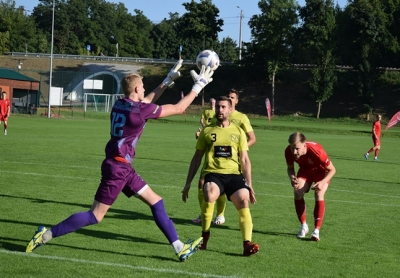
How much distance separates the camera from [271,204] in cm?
1238

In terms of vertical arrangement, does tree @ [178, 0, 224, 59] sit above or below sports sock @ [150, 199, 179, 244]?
above

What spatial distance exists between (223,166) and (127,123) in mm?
1667

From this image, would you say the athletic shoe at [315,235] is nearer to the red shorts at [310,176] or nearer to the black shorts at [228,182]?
the red shorts at [310,176]

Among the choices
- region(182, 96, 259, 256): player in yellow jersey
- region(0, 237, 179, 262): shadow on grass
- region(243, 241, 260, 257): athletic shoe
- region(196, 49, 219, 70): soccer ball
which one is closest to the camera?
region(0, 237, 179, 262): shadow on grass

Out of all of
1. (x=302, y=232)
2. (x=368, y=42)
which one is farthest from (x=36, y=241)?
(x=368, y=42)

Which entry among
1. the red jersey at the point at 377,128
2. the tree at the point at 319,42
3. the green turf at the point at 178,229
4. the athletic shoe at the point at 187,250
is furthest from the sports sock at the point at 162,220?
the tree at the point at 319,42

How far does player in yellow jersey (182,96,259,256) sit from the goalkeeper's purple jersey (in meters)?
1.28

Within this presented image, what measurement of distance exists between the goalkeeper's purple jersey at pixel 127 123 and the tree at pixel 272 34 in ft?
221

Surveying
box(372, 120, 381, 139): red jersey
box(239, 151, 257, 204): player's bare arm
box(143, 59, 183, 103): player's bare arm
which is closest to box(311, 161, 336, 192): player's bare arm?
box(239, 151, 257, 204): player's bare arm

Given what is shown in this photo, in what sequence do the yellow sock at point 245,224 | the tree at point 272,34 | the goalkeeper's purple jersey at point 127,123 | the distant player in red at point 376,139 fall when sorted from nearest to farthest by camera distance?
the goalkeeper's purple jersey at point 127,123
the yellow sock at point 245,224
the distant player in red at point 376,139
the tree at point 272,34

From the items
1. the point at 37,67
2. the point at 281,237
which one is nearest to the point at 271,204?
the point at 281,237

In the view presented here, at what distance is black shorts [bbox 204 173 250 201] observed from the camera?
26.2 feet

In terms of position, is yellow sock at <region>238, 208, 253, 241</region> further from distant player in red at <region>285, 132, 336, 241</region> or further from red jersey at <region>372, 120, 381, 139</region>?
red jersey at <region>372, 120, 381, 139</region>

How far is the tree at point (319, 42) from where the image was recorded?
69688 mm
